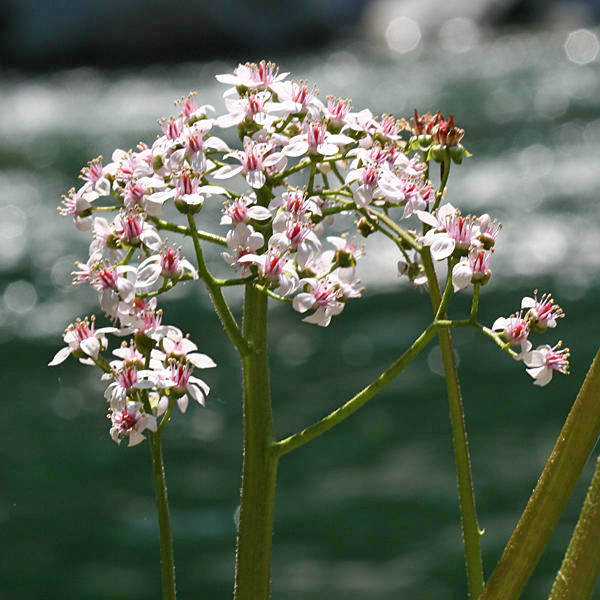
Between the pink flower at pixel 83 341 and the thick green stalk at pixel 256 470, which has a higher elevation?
the pink flower at pixel 83 341

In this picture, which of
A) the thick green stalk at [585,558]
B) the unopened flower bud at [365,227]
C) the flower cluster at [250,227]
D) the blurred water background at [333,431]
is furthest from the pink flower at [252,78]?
the blurred water background at [333,431]

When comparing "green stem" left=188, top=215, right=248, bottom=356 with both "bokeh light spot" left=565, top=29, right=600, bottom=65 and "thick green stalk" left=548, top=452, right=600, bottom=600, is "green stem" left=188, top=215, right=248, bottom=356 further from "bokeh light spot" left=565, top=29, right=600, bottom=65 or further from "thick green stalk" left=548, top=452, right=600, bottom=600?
"bokeh light spot" left=565, top=29, right=600, bottom=65

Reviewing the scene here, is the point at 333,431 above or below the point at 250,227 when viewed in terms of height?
above

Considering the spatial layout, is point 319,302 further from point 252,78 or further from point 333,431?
point 333,431

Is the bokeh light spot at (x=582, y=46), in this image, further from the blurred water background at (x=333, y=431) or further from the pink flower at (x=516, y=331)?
the pink flower at (x=516, y=331)

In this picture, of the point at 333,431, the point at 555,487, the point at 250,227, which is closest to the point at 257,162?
the point at 250,227

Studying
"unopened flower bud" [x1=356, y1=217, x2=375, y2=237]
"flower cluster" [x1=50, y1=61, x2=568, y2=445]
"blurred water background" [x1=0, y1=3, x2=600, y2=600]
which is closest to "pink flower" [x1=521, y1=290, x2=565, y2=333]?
"flower cluster" [x1=50, y1=61, x2=568, y2=445]

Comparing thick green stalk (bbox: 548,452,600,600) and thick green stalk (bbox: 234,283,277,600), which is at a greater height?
thick green stalk (bbox: 234,283,277,600)
